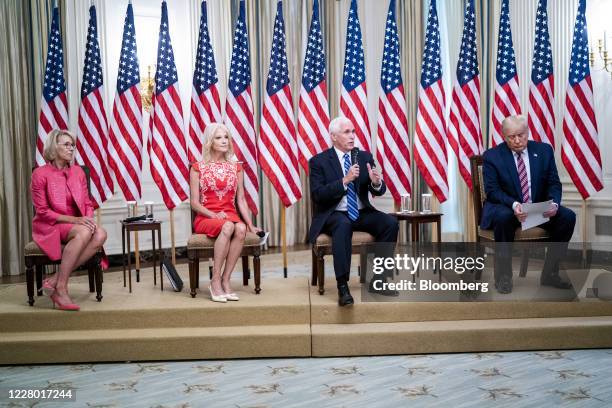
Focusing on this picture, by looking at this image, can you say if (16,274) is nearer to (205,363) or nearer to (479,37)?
(205,363)

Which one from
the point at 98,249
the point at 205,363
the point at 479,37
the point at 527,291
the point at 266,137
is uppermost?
the point at 479,37

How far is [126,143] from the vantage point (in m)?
6.19

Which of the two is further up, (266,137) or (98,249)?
(266,137)

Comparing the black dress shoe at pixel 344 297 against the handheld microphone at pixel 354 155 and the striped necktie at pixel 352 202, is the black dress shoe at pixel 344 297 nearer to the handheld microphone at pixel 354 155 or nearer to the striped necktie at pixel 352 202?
the striped necktie at pixel 352 202

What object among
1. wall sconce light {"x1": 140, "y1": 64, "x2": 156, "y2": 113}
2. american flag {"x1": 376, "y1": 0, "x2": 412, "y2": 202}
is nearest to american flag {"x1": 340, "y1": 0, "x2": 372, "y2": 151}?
american flag {"x1": 376, "y1": 0, "x2": 412, "y2": 202}

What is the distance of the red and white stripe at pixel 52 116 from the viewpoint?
20.1 feet

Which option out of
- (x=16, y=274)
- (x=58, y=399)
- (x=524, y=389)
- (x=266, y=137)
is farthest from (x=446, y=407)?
(x=16, y=274)

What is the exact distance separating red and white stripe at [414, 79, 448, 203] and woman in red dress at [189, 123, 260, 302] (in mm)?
1774

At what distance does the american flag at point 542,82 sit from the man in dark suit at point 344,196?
6.57 feet

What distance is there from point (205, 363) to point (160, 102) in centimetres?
280

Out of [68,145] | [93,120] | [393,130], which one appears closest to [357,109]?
[393,130]

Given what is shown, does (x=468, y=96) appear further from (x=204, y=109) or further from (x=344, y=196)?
(x=204, y=109)

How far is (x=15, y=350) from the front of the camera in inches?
176

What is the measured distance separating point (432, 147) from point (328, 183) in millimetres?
1372
